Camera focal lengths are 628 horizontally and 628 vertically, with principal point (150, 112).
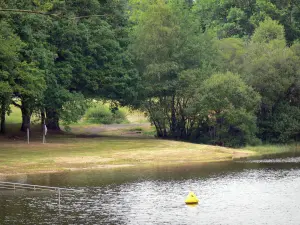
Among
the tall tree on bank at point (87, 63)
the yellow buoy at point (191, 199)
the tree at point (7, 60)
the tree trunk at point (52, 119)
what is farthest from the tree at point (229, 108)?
the yellow buoy at point (191, 199)

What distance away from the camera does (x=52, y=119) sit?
79250mm

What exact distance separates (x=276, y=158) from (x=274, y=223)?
3441cm

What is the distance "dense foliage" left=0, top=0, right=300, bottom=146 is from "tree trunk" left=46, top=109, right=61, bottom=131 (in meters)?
0.13

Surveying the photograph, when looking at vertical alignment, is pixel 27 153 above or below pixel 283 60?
below

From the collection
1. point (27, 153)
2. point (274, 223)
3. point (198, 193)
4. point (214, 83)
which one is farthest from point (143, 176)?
point (214, 83)

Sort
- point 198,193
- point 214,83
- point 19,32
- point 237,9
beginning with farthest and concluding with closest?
point 237,9
point 214,83
point 19,32
point 198,193

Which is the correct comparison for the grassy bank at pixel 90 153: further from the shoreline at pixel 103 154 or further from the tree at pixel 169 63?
the tree at pixel 169 63

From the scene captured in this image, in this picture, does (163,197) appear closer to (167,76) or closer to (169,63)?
(169,63)

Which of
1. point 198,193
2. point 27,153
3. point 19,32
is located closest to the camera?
point 198,193

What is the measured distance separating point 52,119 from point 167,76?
1608 cm

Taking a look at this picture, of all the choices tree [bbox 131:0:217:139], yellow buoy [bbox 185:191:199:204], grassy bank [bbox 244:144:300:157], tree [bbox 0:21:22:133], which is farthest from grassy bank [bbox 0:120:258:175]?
yellow buoy [bbox 185:191:199:204]

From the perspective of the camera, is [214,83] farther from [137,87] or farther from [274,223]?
[274,223]

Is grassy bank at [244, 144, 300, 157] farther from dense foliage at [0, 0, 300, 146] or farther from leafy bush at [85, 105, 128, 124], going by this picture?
leafy bush at [85, 105, 128, 124]

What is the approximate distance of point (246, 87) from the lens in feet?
259
